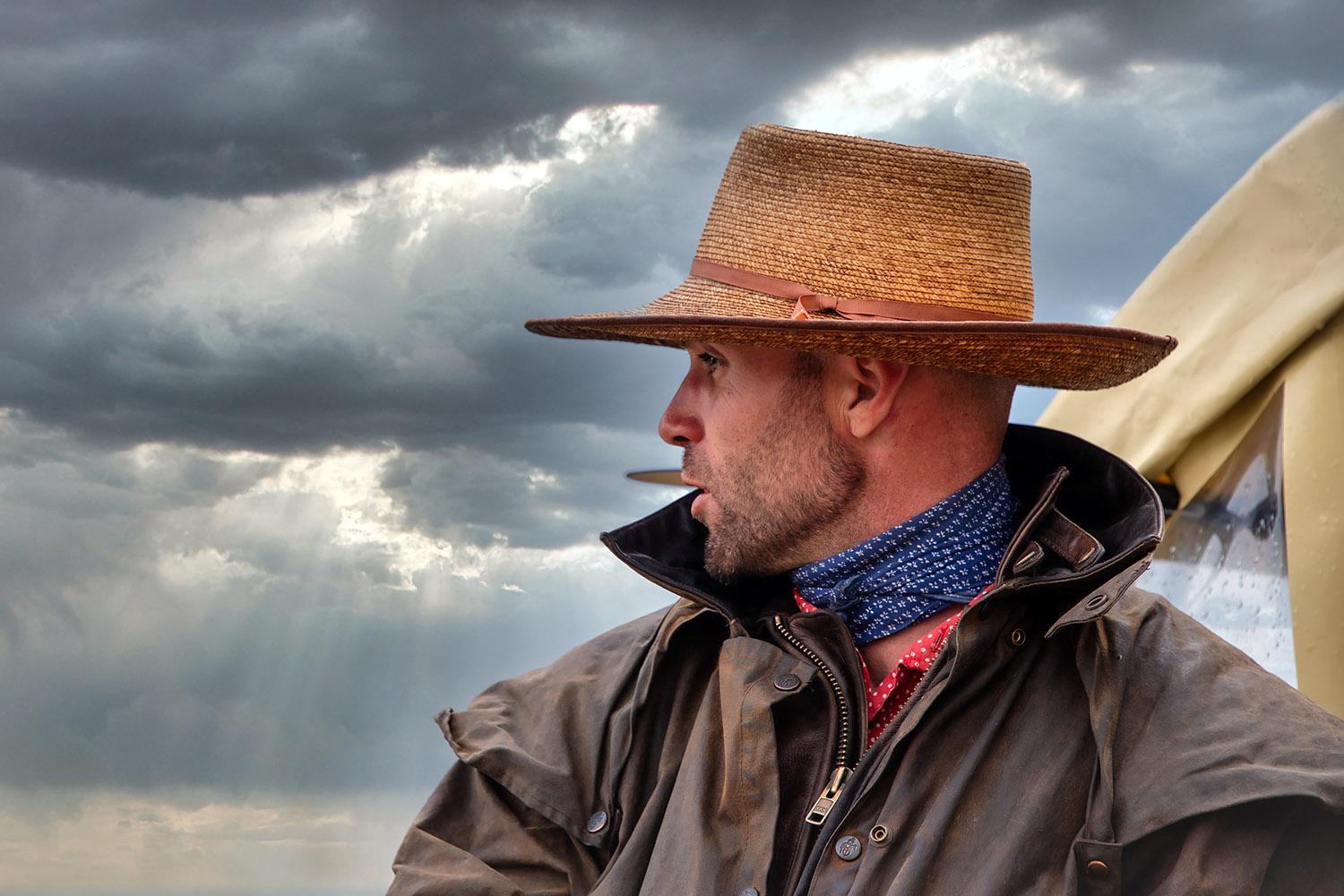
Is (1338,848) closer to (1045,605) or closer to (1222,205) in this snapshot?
(1045,605)

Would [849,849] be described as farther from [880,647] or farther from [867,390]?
[867,390]

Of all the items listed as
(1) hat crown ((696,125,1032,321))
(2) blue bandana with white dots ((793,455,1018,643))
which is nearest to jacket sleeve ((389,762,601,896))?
(2) blue bandana with white dots ((793,455,1018,643))

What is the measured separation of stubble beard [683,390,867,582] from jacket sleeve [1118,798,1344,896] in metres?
0.64

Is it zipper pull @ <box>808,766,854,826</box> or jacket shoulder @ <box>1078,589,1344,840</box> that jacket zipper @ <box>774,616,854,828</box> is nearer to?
zipper pull @ <box>808,766,854,826</box>

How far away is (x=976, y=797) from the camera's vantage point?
4.87 ft

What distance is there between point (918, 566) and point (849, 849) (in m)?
0.43

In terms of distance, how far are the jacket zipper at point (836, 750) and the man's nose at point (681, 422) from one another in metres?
0.32

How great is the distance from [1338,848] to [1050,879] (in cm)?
31

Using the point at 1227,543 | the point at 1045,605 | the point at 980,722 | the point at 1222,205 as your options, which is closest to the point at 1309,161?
the point at 1222,205

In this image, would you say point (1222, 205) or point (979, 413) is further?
point (1222, 205)

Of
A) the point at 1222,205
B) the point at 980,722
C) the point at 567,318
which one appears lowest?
the point at 980,722

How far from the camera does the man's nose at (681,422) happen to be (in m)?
1.87

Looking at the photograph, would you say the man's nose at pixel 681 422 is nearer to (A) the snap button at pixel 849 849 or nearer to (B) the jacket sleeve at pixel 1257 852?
(A) the snap button at pixel 849 849

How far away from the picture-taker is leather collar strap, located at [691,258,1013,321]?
5.71 feet
